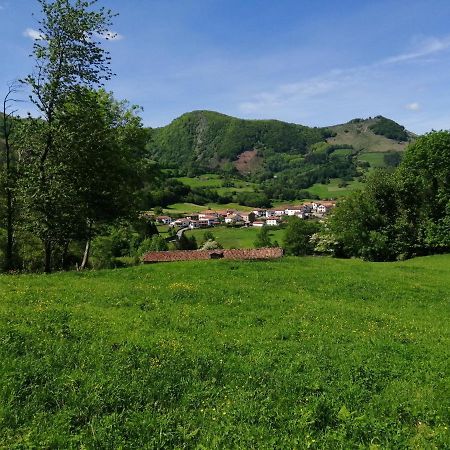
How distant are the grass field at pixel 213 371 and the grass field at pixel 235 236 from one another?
4754 inches

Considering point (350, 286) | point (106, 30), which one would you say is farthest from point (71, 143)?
point (350, 286)

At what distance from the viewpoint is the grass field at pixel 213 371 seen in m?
8.79

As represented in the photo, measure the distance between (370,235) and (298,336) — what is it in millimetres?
53505

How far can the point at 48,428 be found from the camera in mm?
8539

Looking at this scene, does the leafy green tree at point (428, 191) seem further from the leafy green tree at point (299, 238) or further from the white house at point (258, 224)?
the white house at point (258, 224)

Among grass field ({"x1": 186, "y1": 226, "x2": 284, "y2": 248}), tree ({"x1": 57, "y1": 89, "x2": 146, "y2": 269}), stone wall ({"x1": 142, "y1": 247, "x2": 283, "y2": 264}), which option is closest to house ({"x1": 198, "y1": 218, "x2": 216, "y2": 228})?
grass field ({"x1": 186, "y1": 226, "x2": 284, "y2": 248})

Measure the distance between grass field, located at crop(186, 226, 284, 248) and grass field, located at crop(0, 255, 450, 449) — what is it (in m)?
121

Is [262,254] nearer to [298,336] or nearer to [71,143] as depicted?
[71,143]

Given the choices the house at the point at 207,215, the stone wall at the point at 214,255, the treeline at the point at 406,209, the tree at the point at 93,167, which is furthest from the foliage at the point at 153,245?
the house at the point at 207,215

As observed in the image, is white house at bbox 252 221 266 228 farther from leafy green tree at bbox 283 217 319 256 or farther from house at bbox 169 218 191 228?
leafy green tree at bbox 283 217 319 256

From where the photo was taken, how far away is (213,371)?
37.9 ft

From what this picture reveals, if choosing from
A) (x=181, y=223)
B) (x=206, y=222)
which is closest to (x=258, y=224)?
(x=206, y=222)

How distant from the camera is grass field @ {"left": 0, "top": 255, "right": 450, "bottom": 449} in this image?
879cm

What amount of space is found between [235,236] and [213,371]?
150758mm
